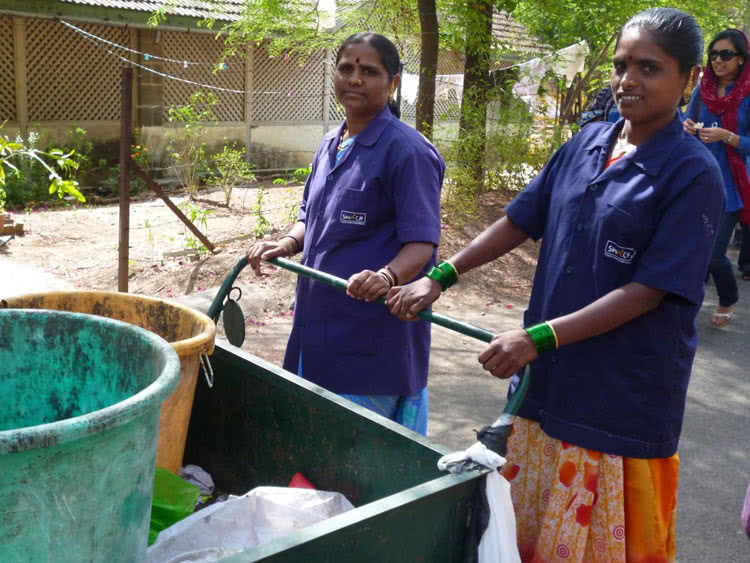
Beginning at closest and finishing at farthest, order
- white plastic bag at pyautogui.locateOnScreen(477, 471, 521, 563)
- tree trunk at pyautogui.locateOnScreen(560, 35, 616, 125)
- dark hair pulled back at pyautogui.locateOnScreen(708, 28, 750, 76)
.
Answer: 1. white plastic bag at pyautogui.locateOnScreen(477, 471, 521, 563)
2. dark hair pulled back at pyautogui.locateOnScreen(708, 28, 750, 76)
3. tree trunk at pyautogui.locateOnScreen(560, 35, 616, 125)

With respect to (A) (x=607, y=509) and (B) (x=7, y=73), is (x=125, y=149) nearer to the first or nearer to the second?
(A) (x=607, y=509)

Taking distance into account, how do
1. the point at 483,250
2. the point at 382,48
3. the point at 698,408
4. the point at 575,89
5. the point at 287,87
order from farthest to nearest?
1. the point at 287,87
2. the point at 575,89
3. the point at 698,408
4. the point at 382,48
5. the point at 483,250

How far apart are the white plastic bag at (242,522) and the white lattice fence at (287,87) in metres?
13.3

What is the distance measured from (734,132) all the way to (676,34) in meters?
4.39

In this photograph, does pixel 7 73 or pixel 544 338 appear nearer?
pixel 544 338

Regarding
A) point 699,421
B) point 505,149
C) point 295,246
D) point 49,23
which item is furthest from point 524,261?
point 49,23

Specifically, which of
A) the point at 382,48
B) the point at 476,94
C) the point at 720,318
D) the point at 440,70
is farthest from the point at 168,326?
the point at 440,70

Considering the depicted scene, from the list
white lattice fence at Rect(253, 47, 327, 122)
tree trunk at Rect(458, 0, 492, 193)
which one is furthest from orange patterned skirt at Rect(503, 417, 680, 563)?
white lattice fence at Rect(253, 47, 327, 122)

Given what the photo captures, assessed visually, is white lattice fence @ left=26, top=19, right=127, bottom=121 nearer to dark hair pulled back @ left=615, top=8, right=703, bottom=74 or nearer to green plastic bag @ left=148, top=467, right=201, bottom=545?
green plastic bag @ left=148, top=467, right=201, bottom=545

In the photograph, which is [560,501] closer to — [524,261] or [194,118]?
[524,261]

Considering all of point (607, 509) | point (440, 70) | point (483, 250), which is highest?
point (440, 70)

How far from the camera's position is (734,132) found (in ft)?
20.0

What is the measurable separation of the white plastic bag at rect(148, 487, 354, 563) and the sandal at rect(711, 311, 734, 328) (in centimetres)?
505

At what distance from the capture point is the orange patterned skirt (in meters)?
2.24
